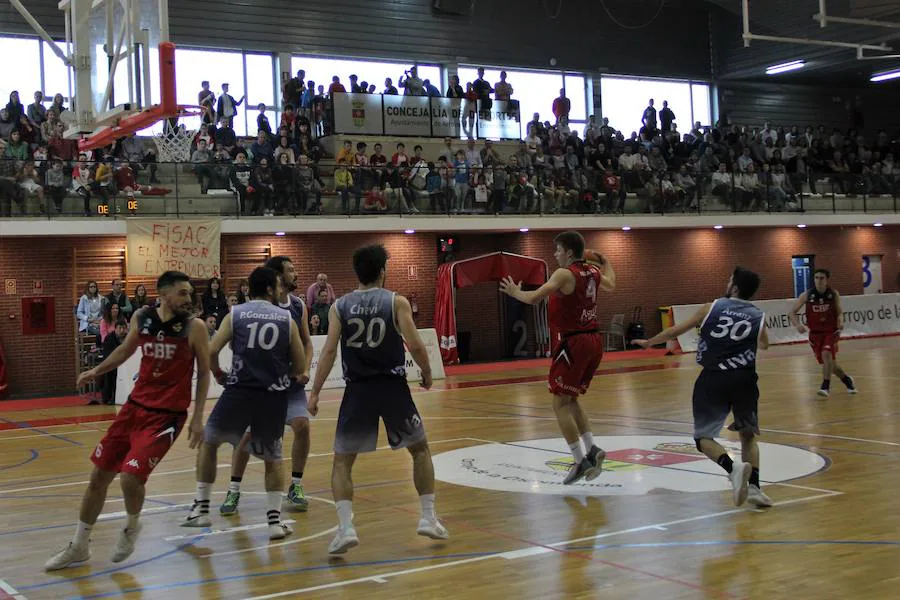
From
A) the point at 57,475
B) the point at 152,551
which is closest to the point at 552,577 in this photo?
the point at 152,551

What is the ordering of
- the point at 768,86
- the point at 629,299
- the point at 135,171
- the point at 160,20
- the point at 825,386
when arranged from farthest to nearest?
the point at 768,86
the point at 629,299
the point at 135,171
the point at 825,386
the point at 160,20

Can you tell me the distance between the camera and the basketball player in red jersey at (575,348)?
896 centimetres

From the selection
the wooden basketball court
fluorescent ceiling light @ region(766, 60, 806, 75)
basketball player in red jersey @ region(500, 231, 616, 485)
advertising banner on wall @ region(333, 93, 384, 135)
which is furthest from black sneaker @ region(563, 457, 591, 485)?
fluorescent ceiling light @ region(766, 60, 806, 75)

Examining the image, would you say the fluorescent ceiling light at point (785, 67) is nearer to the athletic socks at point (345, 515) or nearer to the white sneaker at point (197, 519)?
the white sneaker at point (197, 519)

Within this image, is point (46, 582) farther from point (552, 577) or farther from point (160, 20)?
point (160, 20)

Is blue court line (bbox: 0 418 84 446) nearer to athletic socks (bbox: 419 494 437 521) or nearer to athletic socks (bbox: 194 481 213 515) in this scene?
athletic socks (bbox: 194 481 213 515)

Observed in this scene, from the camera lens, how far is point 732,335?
7977 mm

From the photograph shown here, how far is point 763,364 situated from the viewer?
2167 centimetres

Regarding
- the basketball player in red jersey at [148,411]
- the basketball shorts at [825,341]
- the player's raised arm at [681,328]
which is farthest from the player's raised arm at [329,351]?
the basketball shorts at [825,341]

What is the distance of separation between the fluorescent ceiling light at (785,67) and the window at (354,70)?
37.4 feet

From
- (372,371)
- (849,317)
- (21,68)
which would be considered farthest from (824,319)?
(21,68)

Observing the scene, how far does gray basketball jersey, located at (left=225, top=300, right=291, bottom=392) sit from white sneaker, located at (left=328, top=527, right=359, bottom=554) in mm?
1302

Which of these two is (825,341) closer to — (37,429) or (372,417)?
(372,417)

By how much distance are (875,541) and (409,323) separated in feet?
11.0
